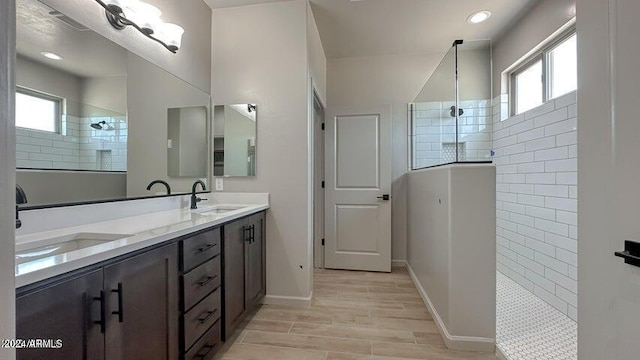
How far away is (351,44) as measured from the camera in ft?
10.7

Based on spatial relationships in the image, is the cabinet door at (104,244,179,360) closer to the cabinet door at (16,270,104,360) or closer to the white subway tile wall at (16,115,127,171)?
the cabinet door at (16,270,104,360)

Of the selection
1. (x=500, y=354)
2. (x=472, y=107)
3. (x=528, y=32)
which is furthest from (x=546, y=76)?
(x=500, y=354)

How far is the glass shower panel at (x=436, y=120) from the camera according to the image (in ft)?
7.17

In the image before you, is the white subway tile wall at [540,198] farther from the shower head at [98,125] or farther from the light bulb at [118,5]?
the light bulb at [118,5]

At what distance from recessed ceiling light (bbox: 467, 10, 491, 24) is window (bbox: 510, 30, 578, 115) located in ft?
1.97

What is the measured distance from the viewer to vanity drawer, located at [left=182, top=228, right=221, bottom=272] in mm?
1392

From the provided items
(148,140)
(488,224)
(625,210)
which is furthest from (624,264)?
(148,140)

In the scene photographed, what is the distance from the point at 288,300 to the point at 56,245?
5.73 feet

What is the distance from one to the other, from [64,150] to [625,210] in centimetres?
221

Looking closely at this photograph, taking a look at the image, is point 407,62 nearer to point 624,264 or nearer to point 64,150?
point 624,264

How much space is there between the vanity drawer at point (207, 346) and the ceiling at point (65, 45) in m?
1.56

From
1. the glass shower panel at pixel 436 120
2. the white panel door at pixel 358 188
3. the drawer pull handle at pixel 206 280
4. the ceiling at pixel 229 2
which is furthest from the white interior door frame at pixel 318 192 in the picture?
the drawer pull handle at pixel 206 280

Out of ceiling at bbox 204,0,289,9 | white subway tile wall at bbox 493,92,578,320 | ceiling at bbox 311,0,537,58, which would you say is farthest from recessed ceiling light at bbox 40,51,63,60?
white subway tile wall at bbox 493,92,578,320

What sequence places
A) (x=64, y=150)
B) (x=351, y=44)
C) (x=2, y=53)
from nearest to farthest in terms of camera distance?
(x=2, y=53), (x=64, y=150), (x=351, y=44)
